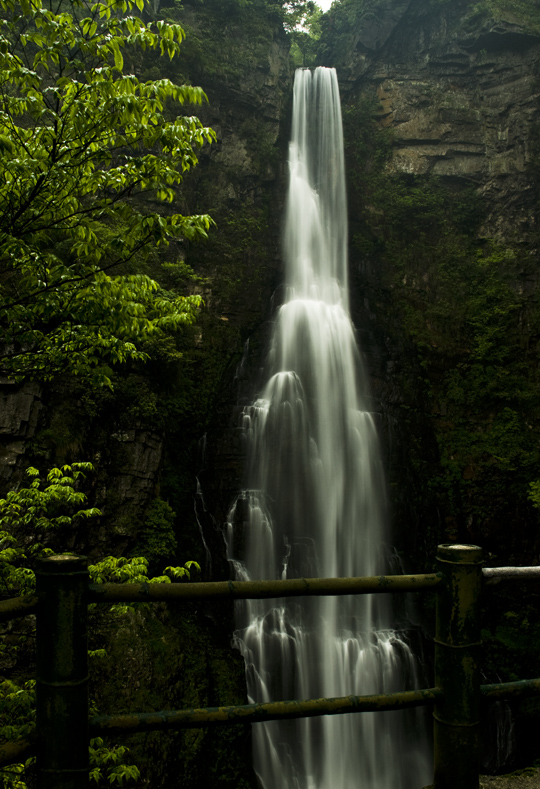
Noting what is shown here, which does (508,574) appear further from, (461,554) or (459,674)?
(459,674)

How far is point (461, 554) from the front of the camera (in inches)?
89.0

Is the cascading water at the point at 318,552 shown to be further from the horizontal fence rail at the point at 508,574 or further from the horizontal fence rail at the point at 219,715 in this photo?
the horizontal fence rail at the point at 508,574

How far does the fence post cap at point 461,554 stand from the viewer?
7.36 ft

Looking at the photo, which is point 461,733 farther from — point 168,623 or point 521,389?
point 521,389

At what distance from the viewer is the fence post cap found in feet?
7.36

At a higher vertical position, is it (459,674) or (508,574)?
(508,574)

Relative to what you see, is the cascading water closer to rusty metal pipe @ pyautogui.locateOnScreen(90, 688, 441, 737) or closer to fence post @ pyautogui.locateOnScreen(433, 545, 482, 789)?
fence post @ pyautogui.locateOnScreen(433, 545, 482, 789)

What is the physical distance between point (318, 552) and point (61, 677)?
10.1m

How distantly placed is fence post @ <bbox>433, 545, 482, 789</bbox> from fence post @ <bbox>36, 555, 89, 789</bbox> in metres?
1.48

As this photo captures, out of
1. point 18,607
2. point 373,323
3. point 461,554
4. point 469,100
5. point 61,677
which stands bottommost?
point 61,677

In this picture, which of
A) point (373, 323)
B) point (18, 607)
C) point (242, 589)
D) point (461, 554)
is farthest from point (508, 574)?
point (373, 323)

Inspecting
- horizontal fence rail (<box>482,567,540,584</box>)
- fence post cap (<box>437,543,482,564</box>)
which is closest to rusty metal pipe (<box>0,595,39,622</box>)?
fence post cap (<box>437,543,482,564</box>)

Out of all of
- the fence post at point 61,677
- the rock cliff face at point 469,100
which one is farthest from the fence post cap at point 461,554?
the rock cliff face at point 469,100

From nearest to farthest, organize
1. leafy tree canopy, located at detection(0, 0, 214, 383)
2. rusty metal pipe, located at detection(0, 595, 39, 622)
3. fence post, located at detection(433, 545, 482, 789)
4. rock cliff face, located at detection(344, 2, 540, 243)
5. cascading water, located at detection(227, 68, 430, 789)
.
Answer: rusty metal pipe, located at detection(0, 595, 39, 622) → fence post, located at detection(433, 545, 482, 789) → leafy tree canopy, located at detection(0, 0, 214, 383) → cascading water, located at detection(227, 68, 430, 789) → rock cliff face, located at detection(344, 2, 540, 243)
